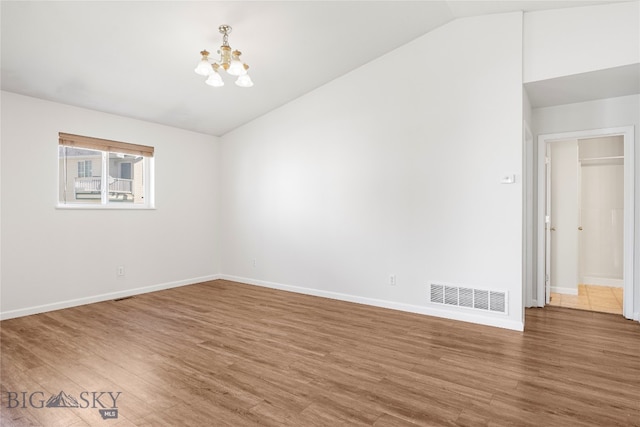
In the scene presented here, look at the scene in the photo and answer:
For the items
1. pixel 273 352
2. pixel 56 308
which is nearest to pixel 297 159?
pixel 273 352

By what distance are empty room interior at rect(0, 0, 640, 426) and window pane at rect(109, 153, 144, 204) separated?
3 cm

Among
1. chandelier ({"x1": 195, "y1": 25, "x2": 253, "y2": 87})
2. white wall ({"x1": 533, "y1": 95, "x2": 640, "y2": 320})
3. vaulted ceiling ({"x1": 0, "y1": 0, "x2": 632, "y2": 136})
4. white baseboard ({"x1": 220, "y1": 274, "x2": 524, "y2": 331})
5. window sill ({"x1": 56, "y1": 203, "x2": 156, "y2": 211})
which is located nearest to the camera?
vaulted ceiling ({"x1": 0, "y1": 0, "x2": 632, "y2": 136})

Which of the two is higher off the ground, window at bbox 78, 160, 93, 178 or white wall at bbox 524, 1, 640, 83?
white wall at bbox 524, 1, 640, 83

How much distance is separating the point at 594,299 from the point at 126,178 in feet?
22.1

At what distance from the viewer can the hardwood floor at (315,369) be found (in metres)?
2.05

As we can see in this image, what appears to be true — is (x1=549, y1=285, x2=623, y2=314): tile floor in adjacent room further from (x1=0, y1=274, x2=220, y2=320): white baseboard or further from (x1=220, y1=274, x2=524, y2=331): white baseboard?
(x1=0, y1=274, x2=220, y2=320): white baseboard

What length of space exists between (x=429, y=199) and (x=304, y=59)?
7.21ft

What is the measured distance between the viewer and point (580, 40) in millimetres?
3281

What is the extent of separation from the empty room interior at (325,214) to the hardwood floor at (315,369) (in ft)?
0.07

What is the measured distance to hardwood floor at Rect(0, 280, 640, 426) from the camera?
2055 millimetres

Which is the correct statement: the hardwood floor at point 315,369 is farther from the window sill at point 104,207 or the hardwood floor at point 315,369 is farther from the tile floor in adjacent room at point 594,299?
the window sill at point 104,207

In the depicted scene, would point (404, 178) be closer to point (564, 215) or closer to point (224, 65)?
point (224, 65)

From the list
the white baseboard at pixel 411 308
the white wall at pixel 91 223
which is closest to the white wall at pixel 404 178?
the white baseboard at pixel 411 308

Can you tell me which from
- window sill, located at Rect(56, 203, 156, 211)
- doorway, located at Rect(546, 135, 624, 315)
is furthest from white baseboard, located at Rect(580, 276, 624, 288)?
window sill, located at Rect(56, 203, 156, 211)
